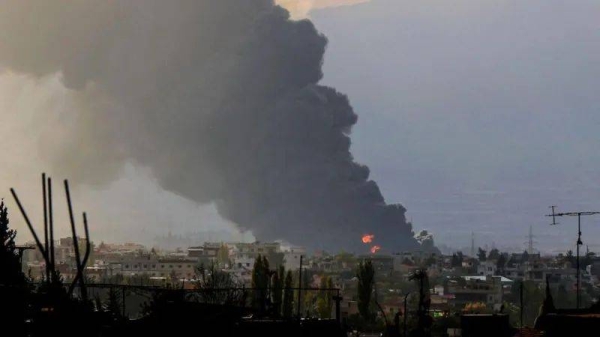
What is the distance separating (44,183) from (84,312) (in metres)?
1.99

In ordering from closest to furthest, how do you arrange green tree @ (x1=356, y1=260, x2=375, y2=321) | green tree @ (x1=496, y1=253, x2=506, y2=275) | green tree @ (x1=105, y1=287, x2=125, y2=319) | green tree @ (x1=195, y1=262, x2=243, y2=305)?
green tree @ (x1=105, y1=287, x2=125, y2=319) < green tree @ (x1=195, y1=262, x2=243, y2=305) < green tree @ (x1=356, y1=260, x2=375, y2=321) < green tree @ (x1=496, y1=253, x2=506, y2=275)

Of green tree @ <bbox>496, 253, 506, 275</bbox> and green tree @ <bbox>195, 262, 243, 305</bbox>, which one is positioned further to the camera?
green tree @ <bbox>496, 253, 506, 275</bbox>

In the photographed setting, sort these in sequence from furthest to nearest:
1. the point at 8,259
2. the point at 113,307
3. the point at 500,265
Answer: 1. the point at 500,265
2. the point at 113,307
3. the point at 8,259

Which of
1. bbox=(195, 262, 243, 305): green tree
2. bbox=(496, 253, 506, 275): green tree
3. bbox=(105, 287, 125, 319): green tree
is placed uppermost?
bbox=(496, 253, 506, 275): green tree

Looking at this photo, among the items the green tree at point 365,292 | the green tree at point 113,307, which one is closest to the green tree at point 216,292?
the green tree at point 113,307

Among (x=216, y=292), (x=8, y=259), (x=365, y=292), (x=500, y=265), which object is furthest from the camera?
(x=500, y=265)

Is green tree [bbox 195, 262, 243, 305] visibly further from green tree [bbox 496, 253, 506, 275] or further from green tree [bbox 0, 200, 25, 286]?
green tree [bbox 496, 253, 506, 275]

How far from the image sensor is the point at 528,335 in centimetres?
3030

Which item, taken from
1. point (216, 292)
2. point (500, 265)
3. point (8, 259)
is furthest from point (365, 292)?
point (500, 265)

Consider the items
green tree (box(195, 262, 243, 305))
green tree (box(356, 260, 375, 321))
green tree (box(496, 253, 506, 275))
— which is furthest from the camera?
green tree (box(496, 253, 506, 275))

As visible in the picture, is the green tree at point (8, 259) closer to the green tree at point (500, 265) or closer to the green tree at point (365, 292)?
the green tree at point (365, 292)

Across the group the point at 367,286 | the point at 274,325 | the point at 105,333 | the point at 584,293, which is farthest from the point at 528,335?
the point at 584,293

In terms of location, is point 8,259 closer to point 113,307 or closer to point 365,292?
point 113,307

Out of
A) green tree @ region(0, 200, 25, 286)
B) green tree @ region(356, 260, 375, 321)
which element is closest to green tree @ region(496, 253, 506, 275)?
green tree @ region(356, 260, 375, 321)
